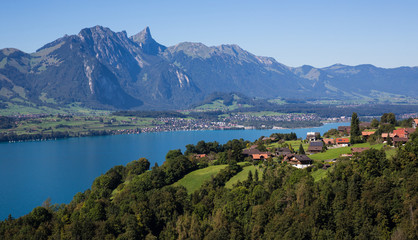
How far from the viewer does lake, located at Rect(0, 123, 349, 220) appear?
77.3m

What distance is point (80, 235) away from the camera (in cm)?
4109

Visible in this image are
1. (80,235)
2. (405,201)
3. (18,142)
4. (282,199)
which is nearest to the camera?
(405,201)

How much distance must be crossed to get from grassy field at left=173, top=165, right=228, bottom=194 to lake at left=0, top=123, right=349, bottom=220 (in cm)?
2799

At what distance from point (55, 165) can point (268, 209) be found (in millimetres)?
86206

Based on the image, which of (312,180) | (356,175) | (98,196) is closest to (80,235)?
(98,196)

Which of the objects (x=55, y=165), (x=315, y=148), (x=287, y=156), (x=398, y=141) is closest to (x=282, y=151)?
(x=315, y=148)

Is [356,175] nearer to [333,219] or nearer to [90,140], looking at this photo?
[333,219]

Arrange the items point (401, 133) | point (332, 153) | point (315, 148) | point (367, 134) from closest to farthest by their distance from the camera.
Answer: point (401, 133) < point (332, 153) < point (315, 148) < point (367, 134)

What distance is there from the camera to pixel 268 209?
3838 centimetres

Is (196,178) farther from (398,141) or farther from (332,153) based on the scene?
(398,141)

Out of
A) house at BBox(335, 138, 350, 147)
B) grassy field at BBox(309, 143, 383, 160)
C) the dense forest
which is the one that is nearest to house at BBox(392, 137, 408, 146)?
grassy field at BBox(309, 143, 383, 160)

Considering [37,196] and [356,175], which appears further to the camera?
[37,196]

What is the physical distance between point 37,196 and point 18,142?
101764 mm

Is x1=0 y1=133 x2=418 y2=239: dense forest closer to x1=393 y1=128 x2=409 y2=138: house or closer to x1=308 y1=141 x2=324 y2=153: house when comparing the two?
x1=393 y1=128 x2=409 y2=138: house
